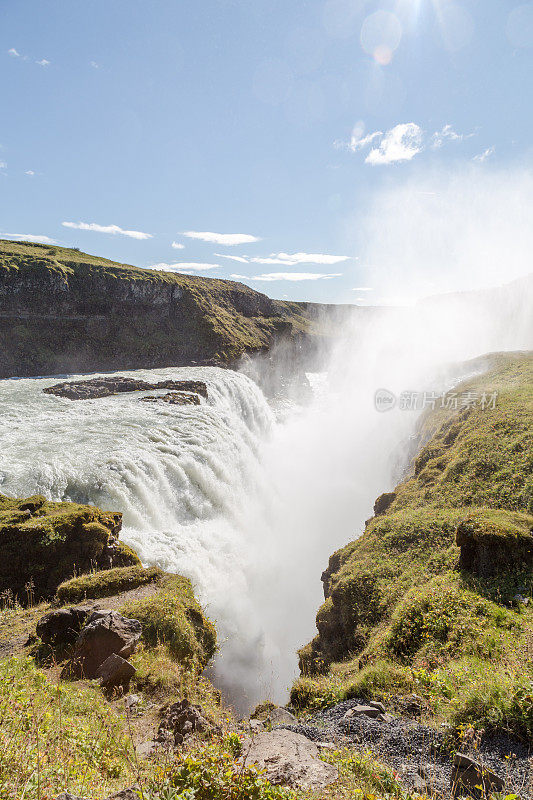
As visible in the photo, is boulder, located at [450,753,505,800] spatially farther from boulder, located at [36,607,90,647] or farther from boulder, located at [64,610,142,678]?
boulder, located at [36,607,90,647]

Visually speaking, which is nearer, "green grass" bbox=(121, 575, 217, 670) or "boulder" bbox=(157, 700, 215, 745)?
"boulder" bbox=(157, 700, 215, 745)

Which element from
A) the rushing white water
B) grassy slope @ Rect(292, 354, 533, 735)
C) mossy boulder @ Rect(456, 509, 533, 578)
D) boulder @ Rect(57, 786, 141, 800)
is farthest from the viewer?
the rushing white water

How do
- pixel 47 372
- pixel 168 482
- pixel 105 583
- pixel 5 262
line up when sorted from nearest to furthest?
pixel 105 583, pixel 168 482, pixel 47 372, pixel 5 262

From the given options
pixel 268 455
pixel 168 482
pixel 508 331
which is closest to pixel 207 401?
pixel 268 455

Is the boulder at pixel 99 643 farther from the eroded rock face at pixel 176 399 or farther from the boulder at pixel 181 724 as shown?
the eroded rock face at pixel 176 399

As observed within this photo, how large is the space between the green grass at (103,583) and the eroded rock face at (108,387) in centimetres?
2477

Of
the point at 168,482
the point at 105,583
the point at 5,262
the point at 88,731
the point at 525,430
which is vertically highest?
the point at 5,262

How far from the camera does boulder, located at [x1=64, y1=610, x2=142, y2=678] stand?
6359 mm

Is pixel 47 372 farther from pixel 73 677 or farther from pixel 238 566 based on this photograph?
pixel 73 677

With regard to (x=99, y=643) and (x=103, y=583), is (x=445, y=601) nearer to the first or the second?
(x=99, y=643)

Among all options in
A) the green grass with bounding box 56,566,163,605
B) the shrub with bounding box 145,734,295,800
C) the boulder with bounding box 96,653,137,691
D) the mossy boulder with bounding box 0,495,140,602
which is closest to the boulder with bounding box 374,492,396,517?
the green grass with bounding box 56,566,163,605

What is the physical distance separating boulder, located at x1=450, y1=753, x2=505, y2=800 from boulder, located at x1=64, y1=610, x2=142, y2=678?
533cm

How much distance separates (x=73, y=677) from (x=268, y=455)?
107 ft

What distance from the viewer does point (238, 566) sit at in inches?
779
